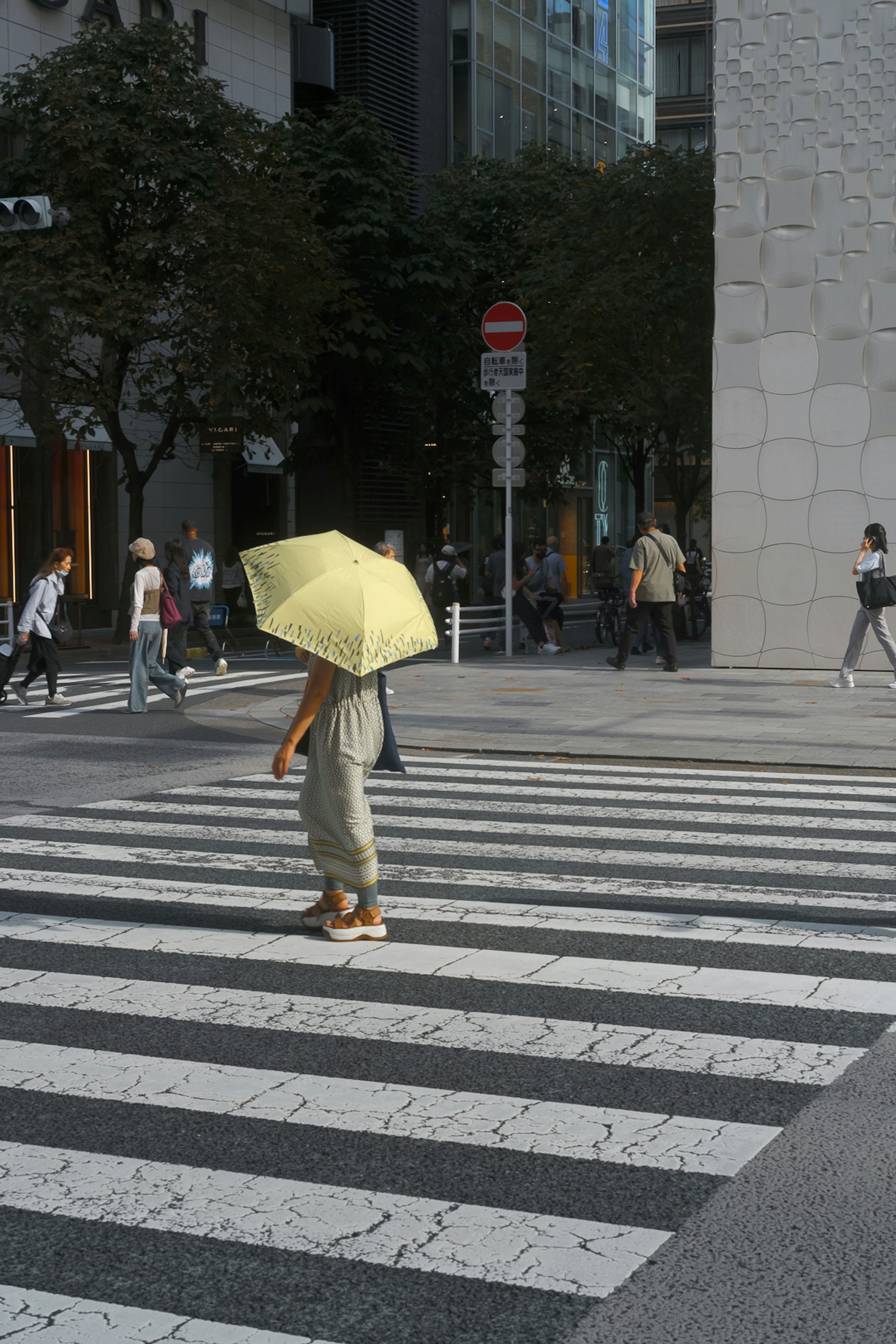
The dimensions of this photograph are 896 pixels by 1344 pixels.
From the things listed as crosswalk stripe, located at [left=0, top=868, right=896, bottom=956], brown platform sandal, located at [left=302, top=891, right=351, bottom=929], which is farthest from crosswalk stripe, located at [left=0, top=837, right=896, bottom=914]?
brown platform sandal, located at [left=302, top=891, right=351, bottom=929]

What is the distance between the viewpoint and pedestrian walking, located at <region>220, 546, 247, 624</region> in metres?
34.1

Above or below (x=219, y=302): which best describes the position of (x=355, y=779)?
below

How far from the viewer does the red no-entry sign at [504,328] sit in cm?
2359

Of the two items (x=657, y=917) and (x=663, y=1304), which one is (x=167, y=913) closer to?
(x=657, y=917)

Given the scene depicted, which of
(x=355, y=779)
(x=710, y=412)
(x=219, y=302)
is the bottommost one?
(x=355, y=779)

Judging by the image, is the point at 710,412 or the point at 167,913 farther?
the point at 710,412

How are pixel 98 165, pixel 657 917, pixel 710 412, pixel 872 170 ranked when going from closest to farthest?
pixel 657 917
pixel 872 170
pixel 98 165
pixel 710 412

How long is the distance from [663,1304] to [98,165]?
2528 centimetres

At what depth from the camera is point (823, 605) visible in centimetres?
2033

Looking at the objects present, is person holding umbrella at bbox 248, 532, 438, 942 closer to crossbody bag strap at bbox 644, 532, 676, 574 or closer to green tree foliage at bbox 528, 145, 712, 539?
crossbody bag strap at bbox 644, 532, 676, 574

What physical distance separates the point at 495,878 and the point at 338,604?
2.32 metres

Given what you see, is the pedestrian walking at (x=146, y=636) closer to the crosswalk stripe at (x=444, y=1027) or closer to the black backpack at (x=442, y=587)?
the crosswalk stripe at (x=444, y=1027)

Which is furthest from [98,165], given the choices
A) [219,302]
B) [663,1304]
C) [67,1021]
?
[663,1304]

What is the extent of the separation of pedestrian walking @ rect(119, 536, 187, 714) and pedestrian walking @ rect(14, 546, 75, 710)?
116cm
